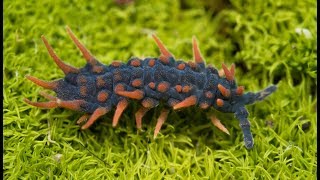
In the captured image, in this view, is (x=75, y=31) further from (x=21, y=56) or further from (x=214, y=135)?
(x=214, y=135)

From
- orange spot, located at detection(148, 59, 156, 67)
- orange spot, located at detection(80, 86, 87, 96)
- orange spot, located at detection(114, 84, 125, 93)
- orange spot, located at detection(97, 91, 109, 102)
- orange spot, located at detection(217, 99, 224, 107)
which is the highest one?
orange spot, located at detection(148, 59, 156, 67)

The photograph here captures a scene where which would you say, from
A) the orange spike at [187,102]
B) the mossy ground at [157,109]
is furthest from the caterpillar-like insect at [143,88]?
the mossy ground at [157,109]

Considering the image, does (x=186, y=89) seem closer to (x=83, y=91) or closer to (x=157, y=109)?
(x=157, y=109)

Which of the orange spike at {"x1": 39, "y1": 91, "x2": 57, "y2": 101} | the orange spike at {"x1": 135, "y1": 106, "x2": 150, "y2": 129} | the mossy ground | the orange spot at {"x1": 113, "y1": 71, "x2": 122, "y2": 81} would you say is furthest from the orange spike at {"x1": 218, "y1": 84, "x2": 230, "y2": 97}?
the orange spike at {"x1": 39, "y1": 91, "x2": 57, "y2": 101}

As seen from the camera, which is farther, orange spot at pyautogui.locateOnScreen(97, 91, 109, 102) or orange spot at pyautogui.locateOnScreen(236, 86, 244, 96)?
orange spot at pyautogui.locateOnScreen(236, 86, 244, 96)

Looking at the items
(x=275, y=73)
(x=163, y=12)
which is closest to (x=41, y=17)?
(x=163, y=12)

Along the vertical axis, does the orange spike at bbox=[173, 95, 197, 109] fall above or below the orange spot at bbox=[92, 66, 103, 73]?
below

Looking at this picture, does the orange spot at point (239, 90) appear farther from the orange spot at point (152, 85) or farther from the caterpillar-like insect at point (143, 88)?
the orange spot at point (152, 85)

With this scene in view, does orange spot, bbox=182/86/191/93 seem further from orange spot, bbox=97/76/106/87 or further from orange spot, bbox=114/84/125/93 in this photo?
orange spot, bbox=97/76/106/87
